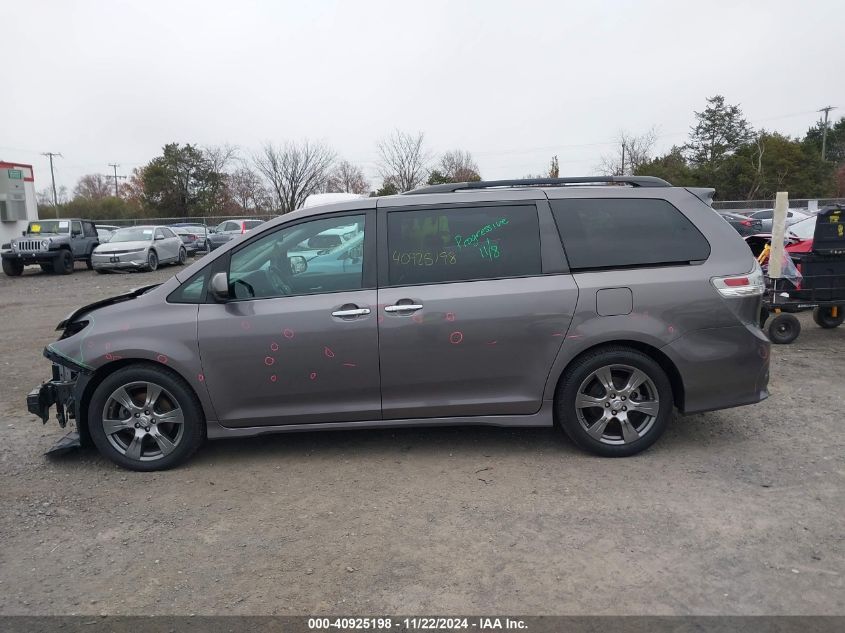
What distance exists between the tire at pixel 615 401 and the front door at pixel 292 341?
1344 millimetres

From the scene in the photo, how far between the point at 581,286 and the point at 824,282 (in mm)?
5259

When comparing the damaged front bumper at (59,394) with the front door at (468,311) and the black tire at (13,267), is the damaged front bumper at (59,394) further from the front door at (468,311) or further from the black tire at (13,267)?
the black tire at (13,267)

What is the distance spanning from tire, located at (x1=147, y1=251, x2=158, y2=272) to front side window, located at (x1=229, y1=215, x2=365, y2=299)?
57.8ft

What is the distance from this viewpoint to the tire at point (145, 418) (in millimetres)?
4281

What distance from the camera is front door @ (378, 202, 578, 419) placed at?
13.8 ft

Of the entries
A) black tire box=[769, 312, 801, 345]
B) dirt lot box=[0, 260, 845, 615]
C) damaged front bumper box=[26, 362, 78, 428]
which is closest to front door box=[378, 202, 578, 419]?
dirt lot box=[0, 260, 845, 615]

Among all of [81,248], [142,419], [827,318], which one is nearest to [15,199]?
[81,248]

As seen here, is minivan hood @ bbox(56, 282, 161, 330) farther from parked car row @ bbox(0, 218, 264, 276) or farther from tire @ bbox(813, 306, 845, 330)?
parked car row @ bbox(0, 218, 264, 276)

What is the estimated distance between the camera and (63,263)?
2022 centimetres

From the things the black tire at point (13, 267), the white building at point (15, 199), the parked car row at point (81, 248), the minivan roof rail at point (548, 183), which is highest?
the white building at point (15, 199)

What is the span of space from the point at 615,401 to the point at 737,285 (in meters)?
1.14

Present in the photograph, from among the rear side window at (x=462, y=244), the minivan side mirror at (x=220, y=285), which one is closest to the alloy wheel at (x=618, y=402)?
the rear side window at (x=462, y=244)

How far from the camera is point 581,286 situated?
168 inches

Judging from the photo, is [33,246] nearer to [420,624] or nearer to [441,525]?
[441,525]
